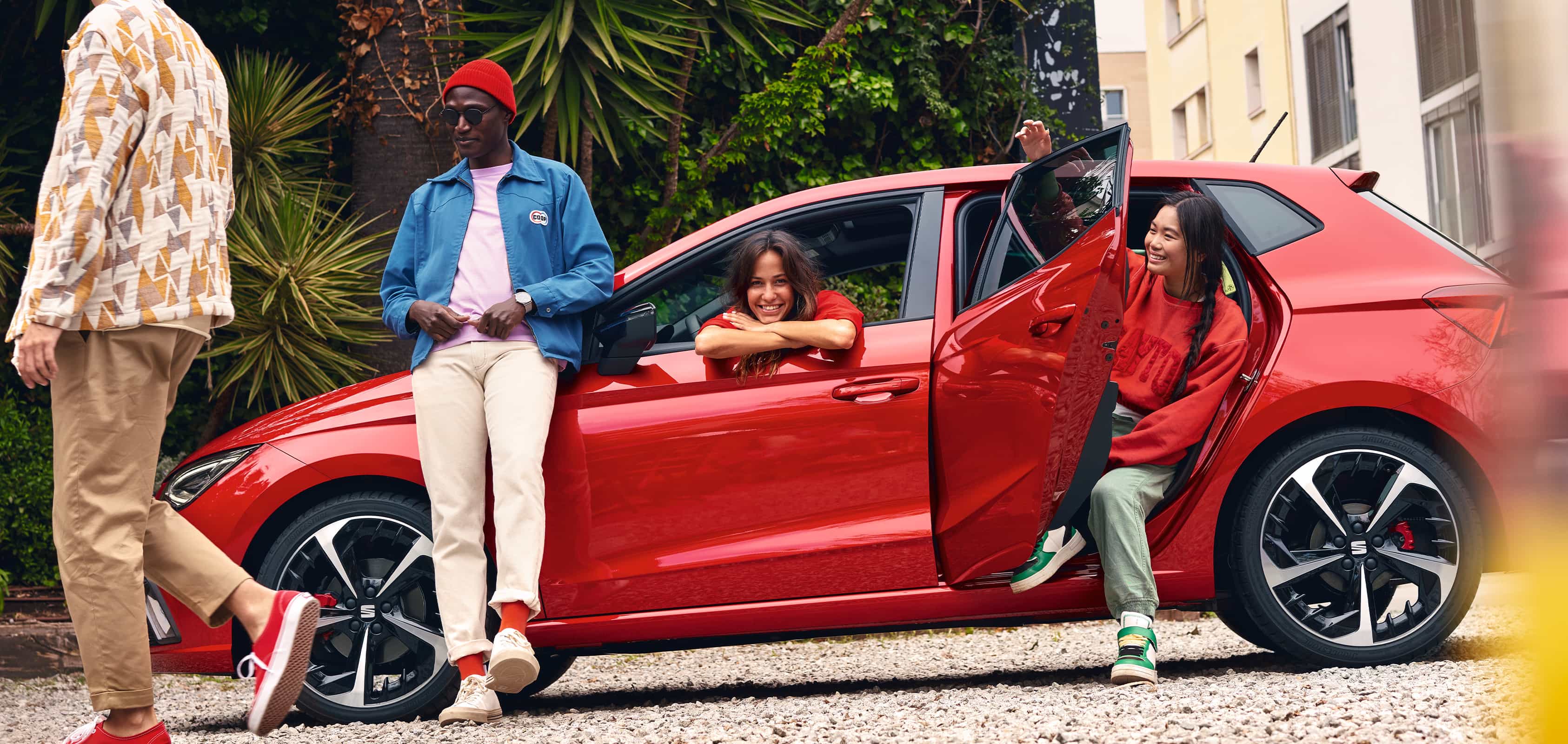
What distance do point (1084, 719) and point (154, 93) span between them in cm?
269

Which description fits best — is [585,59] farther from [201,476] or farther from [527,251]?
[201,476]

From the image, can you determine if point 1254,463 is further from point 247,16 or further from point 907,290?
point 247,16

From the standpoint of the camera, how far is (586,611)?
4059mm

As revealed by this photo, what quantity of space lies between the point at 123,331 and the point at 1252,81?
29.1 meters

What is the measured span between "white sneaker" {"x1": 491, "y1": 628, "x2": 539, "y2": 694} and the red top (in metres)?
1.08

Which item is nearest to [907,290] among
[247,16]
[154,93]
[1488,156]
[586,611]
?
[586,611]

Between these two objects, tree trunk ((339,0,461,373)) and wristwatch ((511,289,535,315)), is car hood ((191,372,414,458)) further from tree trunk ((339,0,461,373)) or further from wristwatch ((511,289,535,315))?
tree trunk ((339,0,461,373))

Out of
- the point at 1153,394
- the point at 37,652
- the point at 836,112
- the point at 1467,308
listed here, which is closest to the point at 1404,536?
the point at 1467,308

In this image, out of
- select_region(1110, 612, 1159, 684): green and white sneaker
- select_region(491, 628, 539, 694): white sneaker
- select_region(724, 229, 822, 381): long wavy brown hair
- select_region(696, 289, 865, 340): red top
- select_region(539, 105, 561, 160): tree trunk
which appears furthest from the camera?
select_region(539, 105, 561, 160): tree trunk

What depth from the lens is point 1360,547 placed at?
13.1 feet

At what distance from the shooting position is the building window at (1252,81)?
28984 millimetres

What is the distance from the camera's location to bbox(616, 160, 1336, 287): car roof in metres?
4.33

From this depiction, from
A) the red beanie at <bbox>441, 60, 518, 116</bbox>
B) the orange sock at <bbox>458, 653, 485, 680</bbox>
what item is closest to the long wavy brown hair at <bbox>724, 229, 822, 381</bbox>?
the red beanie at <bbox>441, 60, 518, 116</bbox>

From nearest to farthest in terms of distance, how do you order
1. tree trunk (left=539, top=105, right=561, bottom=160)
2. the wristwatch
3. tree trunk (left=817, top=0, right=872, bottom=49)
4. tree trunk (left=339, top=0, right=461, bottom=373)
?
the wristwatch
tree trunk (left=539, top=105, right=561, bottom=160)
tree trunk (left=339, top=0, right=461, bottom=373)
tree trunk (left=817, top=0, right=872, bottom=49)
